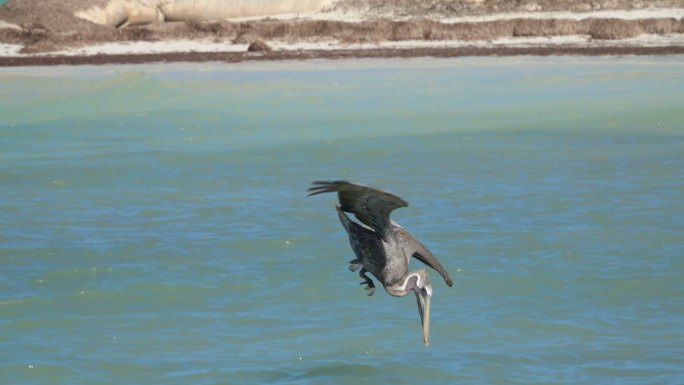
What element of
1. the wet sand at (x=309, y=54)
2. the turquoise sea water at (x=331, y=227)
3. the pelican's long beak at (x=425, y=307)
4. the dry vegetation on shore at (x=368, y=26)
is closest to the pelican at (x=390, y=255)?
the pelican's long beak at (x=425, y=307)

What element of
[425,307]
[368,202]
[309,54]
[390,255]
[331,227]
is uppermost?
[368,202]

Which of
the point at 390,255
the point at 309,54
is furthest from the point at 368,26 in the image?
the point at 390,255

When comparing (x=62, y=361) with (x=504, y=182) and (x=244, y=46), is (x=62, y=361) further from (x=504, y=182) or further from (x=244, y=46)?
(x=244, y=46)

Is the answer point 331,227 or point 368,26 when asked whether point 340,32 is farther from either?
point 331,227

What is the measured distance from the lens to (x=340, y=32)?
75.0ft

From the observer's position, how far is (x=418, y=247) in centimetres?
666

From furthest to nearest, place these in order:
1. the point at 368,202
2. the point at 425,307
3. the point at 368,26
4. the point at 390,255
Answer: the point at 368,26, the point at 425,307, the point at 390,255, the point at 368,202

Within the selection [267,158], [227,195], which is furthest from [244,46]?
[227,195]

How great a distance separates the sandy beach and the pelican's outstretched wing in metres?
14.2

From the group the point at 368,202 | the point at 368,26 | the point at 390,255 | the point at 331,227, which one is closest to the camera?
the point at 368,202

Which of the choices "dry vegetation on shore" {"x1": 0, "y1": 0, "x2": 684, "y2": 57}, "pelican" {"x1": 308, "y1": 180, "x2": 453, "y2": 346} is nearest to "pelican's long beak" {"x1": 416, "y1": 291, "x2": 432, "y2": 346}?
"pelican" {"x1": 308, "y1": 180, "x2": 453, "y2": 346}

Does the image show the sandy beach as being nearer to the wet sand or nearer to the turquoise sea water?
the wet sand

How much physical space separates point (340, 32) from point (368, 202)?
17033 mm

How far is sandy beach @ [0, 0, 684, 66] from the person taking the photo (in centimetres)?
2102
